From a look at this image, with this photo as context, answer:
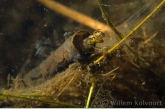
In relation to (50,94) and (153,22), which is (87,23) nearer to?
(153,22)

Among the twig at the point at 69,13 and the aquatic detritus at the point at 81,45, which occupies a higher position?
the twig at the point at 69,13

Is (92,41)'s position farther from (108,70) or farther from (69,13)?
(69,13)

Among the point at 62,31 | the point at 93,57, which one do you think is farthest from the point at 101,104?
the point at 62,31

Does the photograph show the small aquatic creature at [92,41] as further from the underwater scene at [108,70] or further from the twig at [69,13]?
the twig at [69,13]

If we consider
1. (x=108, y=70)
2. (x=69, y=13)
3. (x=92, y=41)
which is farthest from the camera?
(x=69, y=13)

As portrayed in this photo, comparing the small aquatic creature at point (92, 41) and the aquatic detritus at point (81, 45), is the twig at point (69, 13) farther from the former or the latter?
the small aquatic creature at point (92, 41)

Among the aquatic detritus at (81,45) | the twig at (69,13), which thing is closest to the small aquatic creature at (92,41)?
the aquatic detritus at (81,45)

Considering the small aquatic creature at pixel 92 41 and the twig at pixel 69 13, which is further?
the twig at pixel 69 13

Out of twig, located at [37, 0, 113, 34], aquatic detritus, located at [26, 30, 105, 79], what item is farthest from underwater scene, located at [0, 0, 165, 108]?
twig, located at [37, 0, 113, 34]

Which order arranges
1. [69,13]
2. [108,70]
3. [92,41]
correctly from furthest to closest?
[69,13] < [108,70] < [92,41]

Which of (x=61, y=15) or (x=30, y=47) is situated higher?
(x=61, y=15)

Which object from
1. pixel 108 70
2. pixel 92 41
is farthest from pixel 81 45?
pixel 108 70
